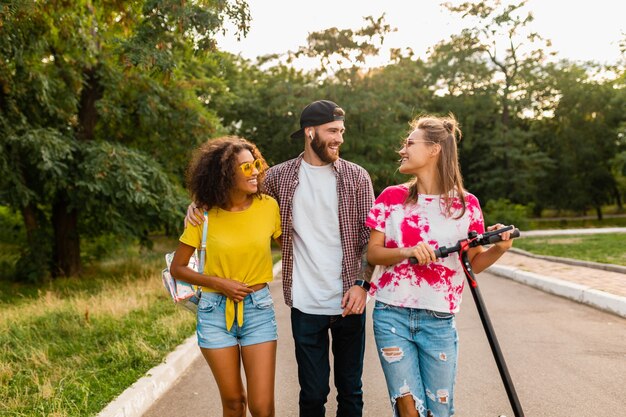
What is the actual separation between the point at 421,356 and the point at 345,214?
88 centimetres

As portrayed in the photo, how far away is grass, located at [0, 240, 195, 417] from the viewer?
471 cm

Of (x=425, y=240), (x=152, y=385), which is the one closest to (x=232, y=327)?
(x=425, y=240)

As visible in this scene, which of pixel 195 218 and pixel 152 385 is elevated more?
pixel 195 218

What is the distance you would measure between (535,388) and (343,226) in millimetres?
2632

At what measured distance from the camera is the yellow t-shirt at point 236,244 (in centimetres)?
332

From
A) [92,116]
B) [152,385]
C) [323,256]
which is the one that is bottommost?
[152,385]

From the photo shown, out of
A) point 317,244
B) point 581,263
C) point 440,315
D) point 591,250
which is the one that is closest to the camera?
point 440,315

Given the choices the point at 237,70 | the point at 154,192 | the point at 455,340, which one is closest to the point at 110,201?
the point at 154,192

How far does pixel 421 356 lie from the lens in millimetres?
3029

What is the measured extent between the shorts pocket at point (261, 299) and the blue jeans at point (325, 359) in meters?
0.20

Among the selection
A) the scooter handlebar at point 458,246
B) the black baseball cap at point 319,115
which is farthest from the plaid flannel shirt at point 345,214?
the scooter handlebar at point 458,246

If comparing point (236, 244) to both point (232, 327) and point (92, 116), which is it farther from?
point (92, 116)

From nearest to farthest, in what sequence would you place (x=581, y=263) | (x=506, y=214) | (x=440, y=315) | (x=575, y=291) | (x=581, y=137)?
(x=440, y=315) < (x=575, y=291) < (x=581, y=263) < (x=506, y=214) < (x=581, y=137)

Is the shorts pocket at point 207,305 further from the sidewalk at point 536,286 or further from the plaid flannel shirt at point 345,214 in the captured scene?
the sidewalk at point 536,286
